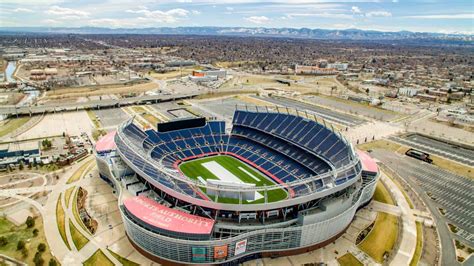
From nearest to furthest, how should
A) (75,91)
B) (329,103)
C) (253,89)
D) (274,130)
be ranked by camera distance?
(274,130) → (329,103) → (75,91) → (253,89)

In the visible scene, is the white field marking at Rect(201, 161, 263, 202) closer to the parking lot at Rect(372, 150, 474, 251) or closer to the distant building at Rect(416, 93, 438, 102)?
the parking lot at Rect(372, 150, 474, 251)

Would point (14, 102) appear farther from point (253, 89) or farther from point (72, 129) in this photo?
point (253, 89)

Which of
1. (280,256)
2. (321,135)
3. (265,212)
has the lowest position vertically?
(280,256)

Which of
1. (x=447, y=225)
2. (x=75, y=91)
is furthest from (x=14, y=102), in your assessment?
(x=447, y=225)

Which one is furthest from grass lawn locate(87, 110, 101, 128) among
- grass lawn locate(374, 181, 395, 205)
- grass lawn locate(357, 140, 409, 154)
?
grass lawn locate(374, 181, 395, 205)

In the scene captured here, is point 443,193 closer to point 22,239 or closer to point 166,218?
point 166,218

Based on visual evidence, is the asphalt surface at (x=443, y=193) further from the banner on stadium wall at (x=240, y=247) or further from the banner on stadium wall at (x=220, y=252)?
the banner on stadium wall at (x=220, y=252)
